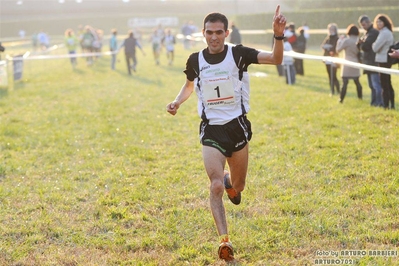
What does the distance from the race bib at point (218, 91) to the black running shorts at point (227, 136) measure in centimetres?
18

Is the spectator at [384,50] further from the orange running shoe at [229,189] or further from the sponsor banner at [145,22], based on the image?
the sponsor banner at [145,22]

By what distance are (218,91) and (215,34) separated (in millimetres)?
486

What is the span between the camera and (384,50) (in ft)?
38.4

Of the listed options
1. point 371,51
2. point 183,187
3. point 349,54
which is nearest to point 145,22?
point 349,54

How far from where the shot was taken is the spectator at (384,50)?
11.6 m

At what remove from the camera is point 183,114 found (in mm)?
13445

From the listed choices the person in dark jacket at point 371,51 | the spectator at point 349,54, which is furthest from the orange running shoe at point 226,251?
the spectator at point 349,54

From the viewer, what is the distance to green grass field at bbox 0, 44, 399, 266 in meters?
5.22

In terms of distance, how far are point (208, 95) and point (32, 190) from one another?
3290mm

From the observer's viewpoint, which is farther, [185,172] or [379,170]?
[185,172]

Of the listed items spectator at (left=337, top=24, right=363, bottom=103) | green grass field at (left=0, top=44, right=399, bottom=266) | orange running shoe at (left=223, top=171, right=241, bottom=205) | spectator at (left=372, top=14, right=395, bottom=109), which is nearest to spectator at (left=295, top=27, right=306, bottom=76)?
green grass field at (left=0, top=44, right=399, bottom=266)

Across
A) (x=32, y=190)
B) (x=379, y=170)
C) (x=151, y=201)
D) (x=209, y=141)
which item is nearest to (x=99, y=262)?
(x=209, y=141)

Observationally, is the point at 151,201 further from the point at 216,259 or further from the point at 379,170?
the point at 379,170

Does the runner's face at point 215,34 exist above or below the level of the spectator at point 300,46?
above
